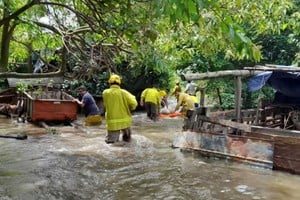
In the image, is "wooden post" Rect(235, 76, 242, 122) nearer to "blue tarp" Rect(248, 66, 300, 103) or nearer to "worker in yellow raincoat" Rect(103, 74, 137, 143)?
"blue tarp" Rect(248, 66, 300, 103)

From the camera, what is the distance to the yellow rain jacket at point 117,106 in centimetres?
1013

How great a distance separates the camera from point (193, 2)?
2.74 metres

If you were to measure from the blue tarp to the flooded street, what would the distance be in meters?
2.28

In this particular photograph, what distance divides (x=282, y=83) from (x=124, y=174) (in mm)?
5089

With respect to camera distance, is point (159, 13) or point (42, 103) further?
point (42, 103)

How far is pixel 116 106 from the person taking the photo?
10164 mm

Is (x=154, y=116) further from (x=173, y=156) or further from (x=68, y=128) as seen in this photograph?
(x=173, y=156)

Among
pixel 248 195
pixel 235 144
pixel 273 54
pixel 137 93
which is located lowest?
Answer: pixel 248 195

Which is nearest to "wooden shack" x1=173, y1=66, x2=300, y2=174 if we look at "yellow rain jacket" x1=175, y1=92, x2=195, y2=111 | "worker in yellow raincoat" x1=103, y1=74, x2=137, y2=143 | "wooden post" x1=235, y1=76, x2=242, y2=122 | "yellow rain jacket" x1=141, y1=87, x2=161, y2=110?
"wooden post" x1=235, y1=76, x2=242, y2=122

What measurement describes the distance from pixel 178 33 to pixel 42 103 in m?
8.05

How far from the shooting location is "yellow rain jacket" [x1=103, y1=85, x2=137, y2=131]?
10.1m

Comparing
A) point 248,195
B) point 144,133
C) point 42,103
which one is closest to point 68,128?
point 42,103

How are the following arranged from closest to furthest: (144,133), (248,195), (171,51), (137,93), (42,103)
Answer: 1. (248,195)
2. (171,51)
3. (144,133)
4. (42,103)
5. (137,93)

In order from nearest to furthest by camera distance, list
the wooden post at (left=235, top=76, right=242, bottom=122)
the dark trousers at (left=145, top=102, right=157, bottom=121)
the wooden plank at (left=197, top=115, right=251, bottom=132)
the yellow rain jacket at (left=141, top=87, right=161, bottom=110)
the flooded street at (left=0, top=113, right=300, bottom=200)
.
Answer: the flooded street at (left=0, top=113, right=300, bottom=200) < the wooden plank at (left=197, top=115, right=251, bottom=132) < the wooden post at (left=235, top=76, right=242, bottom=122) < the yellow rain jacket at (left=141, top=87, right=161, bottom=110) < the dark trousers at (left=145, top=102, right=157, bottom=121)
